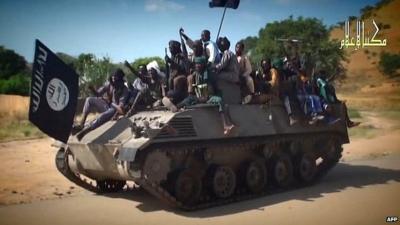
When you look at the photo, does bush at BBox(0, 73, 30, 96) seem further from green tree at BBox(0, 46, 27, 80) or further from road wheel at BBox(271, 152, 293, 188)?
road wheel at BBox(271, 152, 293, 188)

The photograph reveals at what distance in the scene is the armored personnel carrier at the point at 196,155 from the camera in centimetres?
874

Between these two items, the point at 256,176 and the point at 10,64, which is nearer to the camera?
the point at 256,176

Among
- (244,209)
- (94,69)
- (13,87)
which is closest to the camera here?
(244,209)

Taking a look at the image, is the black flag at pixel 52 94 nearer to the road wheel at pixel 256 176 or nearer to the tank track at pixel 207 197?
the tank track at pixel 207 197

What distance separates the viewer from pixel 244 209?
30.4 ft

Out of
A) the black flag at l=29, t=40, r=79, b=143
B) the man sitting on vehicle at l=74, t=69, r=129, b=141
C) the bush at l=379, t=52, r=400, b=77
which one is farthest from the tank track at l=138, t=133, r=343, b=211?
the bush at l=379, t=52, r=400, b=77

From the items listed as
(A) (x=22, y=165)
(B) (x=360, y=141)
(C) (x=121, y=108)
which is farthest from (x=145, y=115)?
(B) (x=360, y=141)

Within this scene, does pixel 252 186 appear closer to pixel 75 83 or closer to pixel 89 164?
pixel 89 164

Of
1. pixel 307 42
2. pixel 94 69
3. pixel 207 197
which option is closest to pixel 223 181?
pixel 207 197

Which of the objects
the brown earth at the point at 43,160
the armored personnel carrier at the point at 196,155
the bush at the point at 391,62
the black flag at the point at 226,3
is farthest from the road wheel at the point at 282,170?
the bush at the point at 391,62

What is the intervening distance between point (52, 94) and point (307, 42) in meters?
26.0

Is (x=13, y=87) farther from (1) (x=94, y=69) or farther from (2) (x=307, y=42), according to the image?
(2) (x=307, y=42)

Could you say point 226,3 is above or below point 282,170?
above

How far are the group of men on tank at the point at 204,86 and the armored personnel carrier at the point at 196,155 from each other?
0.23 meters
